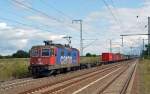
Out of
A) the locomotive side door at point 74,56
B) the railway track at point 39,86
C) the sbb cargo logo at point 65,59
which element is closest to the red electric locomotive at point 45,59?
the sbb cargo logo at point 65,59

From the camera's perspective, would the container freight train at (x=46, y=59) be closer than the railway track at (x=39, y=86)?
No

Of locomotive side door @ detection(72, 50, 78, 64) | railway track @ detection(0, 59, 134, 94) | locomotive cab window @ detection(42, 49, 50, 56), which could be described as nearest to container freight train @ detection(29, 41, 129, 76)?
locomotive cab window @ detection(42, 49, 50, 56)

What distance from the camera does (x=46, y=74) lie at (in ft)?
127

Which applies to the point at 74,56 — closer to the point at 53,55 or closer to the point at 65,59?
the point at 65,59

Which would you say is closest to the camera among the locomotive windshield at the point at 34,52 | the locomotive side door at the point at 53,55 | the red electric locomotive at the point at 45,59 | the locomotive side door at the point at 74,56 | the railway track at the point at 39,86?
the railway track at the point at 39,86

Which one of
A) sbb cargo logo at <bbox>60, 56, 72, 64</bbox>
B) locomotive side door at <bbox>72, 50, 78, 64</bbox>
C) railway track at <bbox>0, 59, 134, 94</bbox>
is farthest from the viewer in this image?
locomotive side door at <bbox>72, 50, 78, 64</bbox>

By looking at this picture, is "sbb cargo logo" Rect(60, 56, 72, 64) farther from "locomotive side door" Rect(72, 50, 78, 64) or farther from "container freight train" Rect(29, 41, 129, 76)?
"locomotive side door" Rect(72, 50, 78, 64)

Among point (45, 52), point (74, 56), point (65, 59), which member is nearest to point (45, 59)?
point (45, 52)

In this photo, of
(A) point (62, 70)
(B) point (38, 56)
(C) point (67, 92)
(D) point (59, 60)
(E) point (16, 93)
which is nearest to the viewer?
(E) point (16, 93)

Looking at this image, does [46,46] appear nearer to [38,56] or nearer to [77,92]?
[38,56]

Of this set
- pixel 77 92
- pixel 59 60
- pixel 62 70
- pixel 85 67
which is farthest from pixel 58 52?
pixel 85 67

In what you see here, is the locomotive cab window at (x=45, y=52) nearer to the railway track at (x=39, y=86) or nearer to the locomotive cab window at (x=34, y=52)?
the locomotive cab window at (x=34, y=52)

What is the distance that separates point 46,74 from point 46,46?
9.33 feet

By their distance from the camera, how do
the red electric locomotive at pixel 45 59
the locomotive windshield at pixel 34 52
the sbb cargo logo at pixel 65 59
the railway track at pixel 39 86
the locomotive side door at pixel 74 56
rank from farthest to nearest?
the locomotive side door at pixel 74 56 < the sbb cargo logo at pixel 65 59 < the locomotive windshield at pixel 34 52 < the red electric locomotive at pixel 45 59 < the railway track at pixel 39 86
